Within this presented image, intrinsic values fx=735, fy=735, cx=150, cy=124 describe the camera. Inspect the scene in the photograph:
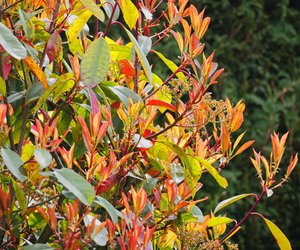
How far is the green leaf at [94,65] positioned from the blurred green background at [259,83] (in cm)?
323

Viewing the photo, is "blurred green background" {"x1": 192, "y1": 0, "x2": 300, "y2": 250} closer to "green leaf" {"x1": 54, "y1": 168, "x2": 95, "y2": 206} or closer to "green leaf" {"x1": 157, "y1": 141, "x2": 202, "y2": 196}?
"green leaf" {"x1": 157, "y1": 141, "x2": 202, "y2": 196}

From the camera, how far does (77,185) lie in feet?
3.59

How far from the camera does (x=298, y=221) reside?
15.6ft

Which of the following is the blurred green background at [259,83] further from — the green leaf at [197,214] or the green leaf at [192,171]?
the green leaf at [192,171]

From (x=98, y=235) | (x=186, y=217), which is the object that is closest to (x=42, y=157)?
(x=98, y=235)

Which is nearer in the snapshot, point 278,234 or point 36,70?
point 36,70

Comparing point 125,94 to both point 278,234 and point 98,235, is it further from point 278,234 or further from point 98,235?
point 278,234

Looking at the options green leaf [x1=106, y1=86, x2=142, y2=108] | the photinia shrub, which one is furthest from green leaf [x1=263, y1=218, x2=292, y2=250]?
green leaf [x1=106, y1=86, x2=142, y2=108]

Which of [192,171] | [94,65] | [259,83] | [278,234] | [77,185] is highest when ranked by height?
[94,65]

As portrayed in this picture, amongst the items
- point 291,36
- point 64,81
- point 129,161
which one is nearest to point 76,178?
point 64,81

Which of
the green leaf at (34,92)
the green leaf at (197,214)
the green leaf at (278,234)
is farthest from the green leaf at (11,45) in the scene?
the green leaf at (278,234)

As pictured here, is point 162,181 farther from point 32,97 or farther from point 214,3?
point 214,3

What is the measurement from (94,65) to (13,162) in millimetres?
214

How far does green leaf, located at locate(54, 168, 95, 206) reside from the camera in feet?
3.54
